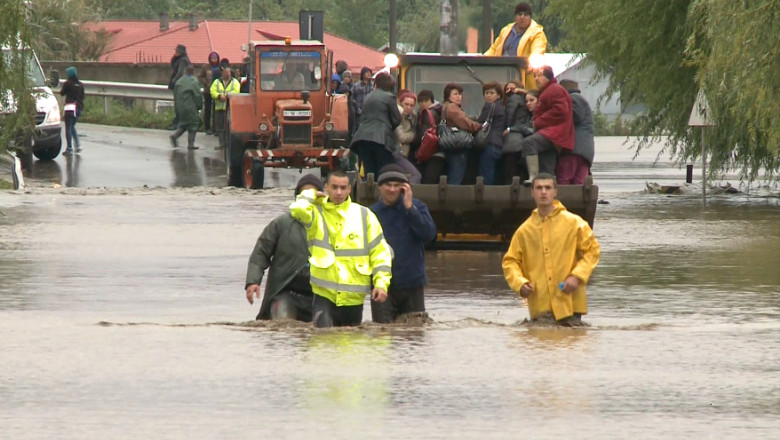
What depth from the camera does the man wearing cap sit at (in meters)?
16.9

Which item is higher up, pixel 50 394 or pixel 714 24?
pixel 714 24

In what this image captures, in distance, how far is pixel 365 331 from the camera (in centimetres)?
1121

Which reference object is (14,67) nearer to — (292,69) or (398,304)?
(292,69)

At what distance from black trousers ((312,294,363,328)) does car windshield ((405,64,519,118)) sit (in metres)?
7.57

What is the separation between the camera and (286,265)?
11164 millimetres

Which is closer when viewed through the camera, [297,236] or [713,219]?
[297,236]

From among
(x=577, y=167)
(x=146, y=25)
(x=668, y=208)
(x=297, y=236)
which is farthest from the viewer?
(x=146, y=25)

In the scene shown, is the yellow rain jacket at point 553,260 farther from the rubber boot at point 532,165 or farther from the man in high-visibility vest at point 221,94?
the man in high-visibility vest at point 221,94

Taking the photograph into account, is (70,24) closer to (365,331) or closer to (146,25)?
(146,25)

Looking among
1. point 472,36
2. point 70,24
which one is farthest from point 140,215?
point 70,24

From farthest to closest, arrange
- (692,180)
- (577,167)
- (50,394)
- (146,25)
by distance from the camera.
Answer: (146,25)
(692,180)
(577,167)
(50,394)

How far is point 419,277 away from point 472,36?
3819 cm

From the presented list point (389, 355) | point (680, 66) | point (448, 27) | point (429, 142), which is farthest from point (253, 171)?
point (448, 27)

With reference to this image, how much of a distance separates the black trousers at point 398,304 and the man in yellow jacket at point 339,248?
0.47m
